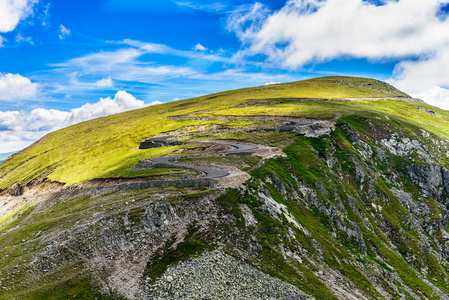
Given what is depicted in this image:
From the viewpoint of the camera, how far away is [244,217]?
46.4 metres

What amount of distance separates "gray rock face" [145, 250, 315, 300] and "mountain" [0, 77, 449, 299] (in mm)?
160

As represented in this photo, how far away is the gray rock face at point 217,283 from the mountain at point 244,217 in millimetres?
160

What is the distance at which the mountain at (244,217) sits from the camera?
116ft

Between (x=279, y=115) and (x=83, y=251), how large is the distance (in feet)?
378

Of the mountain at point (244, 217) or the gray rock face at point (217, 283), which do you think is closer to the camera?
the gray rock face at point (217, 283)

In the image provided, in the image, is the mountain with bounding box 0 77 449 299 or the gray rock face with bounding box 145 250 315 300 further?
the mountain with bounding box 0 77 449 299

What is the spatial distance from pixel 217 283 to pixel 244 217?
→ 14.1 m

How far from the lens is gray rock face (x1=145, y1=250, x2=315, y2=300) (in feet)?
107

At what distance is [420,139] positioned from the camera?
115 metres

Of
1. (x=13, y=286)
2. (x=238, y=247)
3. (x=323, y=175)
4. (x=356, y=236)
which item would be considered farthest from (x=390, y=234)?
(x=13, y=286)

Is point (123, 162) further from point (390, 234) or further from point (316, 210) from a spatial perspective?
point (390, 234)

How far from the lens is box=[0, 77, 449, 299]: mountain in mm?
35344

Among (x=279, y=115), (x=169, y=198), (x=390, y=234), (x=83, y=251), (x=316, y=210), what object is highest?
(x=279, y=115)

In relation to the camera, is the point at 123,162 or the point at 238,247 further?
the point at 123,162
